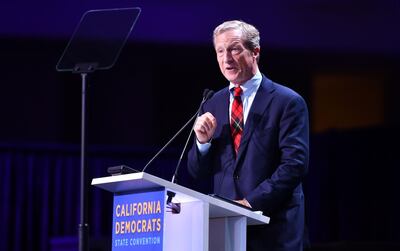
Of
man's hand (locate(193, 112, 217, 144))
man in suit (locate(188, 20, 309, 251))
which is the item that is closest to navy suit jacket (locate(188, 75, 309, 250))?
man in suit (locate(188, 20, 309, 251))

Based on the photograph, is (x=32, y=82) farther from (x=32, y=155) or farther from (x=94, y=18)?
(x=94, y=18)

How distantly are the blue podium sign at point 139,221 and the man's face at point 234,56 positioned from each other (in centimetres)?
71

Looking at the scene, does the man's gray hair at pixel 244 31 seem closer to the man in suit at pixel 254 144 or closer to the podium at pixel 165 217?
the man in suit at pixel 254 144

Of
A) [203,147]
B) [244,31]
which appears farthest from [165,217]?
[244,31]

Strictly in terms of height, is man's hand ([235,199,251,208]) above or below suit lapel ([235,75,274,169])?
below

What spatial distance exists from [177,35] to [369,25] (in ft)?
4.94

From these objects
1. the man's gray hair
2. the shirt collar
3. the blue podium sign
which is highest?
the man's gray hair

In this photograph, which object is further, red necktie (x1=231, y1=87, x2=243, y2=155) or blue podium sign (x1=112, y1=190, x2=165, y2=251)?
red necktie (x1=231, y1=87, x2=243, y2=155)

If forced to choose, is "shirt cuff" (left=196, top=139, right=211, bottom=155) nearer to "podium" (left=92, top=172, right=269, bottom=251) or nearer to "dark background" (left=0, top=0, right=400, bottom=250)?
"podium" (left=92, top=172, right=269, bottom=251)

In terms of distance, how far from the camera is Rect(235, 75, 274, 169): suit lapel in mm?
3193

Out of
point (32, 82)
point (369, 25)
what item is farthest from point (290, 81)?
point (32, 82)

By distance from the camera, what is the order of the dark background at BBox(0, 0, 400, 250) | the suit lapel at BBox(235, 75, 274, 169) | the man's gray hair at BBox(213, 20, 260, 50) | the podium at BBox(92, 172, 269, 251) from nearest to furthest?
1. the podium at BBox(92, 172, 269, 251)
2. the suit lapel at BBox(235, 75, 274, 169)
3. the man's gray hair at BBox(213, 20, 260, 50)
4. the dark background at BBox(0, 0, 400, 250)

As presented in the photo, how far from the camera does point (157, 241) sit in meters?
2.76

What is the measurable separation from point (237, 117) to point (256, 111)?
88 millimetres
